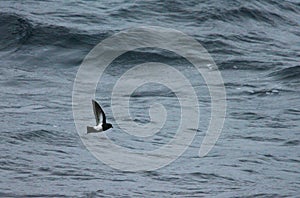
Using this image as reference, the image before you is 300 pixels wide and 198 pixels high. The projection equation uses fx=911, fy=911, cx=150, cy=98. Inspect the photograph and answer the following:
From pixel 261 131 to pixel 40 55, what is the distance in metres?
5.03

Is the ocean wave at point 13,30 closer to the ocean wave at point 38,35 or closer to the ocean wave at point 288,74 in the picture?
the ocean wave at point 38,35

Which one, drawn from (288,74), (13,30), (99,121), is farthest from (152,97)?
(13,30)

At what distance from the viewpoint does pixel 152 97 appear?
1330cm

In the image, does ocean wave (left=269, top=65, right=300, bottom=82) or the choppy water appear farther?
ocean wave (left=269, top=65, right=300, bottom=82)

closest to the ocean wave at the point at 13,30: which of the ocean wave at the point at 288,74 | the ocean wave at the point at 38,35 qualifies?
the ocean wave at the point at 38,35

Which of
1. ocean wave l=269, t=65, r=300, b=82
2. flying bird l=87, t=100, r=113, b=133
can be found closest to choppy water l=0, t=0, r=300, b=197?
ocean wave l=269, t=65, r=300, b=82

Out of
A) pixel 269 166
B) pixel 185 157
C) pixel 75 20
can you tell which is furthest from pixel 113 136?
pixel 75 20

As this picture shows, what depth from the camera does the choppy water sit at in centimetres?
951

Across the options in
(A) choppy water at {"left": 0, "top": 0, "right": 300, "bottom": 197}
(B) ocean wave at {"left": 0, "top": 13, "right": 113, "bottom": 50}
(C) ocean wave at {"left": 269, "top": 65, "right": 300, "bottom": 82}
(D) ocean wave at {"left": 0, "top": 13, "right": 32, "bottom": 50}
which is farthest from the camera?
(B) ocean wave at {"left": 0, "top": 13, "right": 113, "bottom": 50}

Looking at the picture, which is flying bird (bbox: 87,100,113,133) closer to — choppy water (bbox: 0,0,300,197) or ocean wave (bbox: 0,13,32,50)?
choppy water (bbox: 0,0,300,197)

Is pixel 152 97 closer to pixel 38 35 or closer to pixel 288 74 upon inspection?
pixel 288 74

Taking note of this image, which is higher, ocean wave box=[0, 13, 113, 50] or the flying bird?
ocean wave box=[0, 13, 113, 50]

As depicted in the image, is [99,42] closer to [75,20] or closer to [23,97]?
[75,20]

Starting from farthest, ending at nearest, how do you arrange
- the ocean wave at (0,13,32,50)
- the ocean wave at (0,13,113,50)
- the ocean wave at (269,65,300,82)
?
the ocean wave at (0,13,113,50)
the ocean wave at (0,13,32,50)
the ocean wave at (269,65,300,82)
